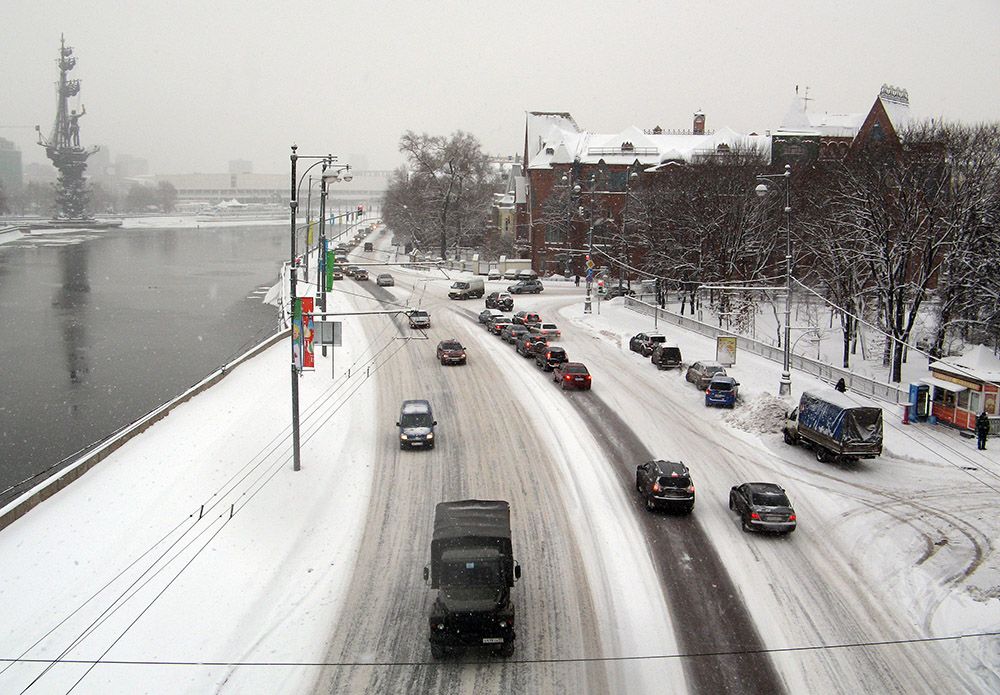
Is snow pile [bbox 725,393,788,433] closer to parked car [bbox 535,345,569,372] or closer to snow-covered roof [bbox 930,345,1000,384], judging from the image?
snow-covered roof [bbox 930,345,1000,384]

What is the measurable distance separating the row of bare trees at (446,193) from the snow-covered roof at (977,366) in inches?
2810

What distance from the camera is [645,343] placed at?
4528 centimetres

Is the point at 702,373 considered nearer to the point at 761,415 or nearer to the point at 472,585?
the point at 761,415

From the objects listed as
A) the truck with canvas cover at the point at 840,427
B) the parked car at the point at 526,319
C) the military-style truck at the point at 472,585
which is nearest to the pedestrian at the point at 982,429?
the truck with canvas cover at the point at 840,427

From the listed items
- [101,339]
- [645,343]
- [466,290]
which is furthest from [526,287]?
[101,339]

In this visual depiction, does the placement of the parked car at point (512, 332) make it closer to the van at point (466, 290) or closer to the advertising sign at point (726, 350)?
the advertising sign at point (726, 350)

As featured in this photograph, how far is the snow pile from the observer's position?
1247 inches

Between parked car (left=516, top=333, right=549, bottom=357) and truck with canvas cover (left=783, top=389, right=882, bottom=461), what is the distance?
17369 mm

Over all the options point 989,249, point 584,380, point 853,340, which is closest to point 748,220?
point 853,340

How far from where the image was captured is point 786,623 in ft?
Answer: 59.6

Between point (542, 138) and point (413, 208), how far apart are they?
67.0 ft

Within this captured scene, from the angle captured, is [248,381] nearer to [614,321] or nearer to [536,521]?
[536,521]

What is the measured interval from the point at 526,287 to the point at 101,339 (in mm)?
33966

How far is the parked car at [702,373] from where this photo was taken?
37.3 m
